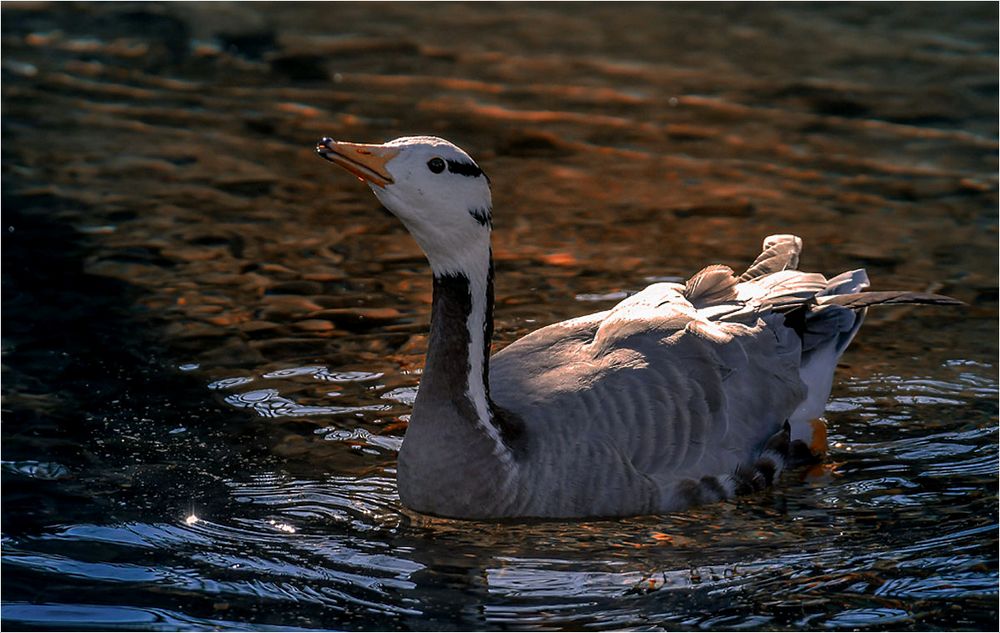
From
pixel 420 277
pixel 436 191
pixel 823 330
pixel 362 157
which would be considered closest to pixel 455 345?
pixel 436 191

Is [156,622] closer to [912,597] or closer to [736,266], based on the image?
[912,597]

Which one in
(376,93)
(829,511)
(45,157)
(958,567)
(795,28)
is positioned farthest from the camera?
(795,28)

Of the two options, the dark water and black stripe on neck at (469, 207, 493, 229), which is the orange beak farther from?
the dark water

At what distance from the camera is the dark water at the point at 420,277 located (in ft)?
20.7

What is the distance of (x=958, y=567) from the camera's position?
6.43 m

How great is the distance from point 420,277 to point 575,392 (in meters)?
3.49

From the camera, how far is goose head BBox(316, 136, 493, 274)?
6359 mm

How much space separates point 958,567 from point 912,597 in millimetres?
400

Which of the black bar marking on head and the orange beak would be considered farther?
the black bar marking on head

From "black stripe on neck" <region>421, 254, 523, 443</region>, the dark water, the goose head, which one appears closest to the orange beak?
the goose head

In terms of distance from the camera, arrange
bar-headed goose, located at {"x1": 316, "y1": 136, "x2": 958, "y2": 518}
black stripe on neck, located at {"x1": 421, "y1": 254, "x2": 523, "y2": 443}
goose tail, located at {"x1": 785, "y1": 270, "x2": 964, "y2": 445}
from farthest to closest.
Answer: goose tail, located at {"x1": 785, "y1": 270, "x2": 964, "y2": 445}
black stripe on neck, located at {"x1": 421, "y1": 254, "x2": 523, "y2": 443}
bar-headed goose, located at {"x1": 316, "y1": 136, "x2": 958, "y2": 518}

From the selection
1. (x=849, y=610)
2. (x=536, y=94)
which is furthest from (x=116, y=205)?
(x=849, y=610)

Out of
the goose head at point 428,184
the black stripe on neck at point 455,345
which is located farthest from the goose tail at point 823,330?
the goose head at point 428,184

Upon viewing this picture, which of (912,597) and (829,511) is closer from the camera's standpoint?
(912,597)
